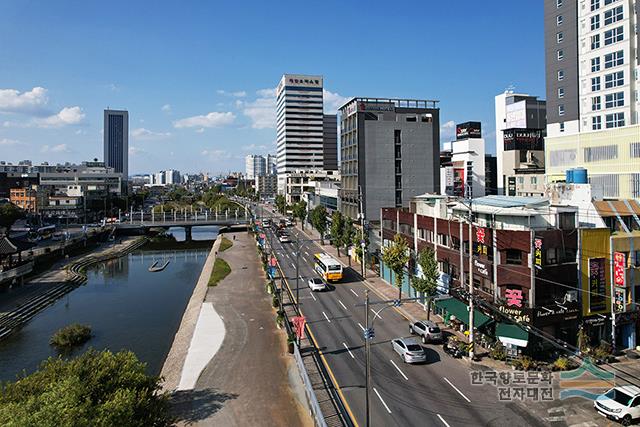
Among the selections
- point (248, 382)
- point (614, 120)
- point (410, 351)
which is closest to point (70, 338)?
point (248, 382)

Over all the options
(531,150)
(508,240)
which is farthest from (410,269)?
(531,150)

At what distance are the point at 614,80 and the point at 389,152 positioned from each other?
3669 cm

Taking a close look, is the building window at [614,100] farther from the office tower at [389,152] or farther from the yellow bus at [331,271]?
the yellow bus at [331,271]

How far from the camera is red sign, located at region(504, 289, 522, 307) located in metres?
32.0

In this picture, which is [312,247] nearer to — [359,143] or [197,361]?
[359,143]

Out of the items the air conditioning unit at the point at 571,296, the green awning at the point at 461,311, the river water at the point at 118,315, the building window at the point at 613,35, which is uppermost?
the building window at the point at 613,35

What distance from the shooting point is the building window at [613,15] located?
52.2m

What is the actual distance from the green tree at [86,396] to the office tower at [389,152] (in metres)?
63.2

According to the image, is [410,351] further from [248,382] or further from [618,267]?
[618,267]

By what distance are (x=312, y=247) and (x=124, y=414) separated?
245 feet

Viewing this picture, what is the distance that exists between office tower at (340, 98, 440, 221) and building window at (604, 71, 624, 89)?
31.9m

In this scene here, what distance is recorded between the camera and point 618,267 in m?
33.5

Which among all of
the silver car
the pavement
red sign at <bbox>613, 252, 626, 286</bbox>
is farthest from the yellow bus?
red sign at <bbox>613, 252, 626, 286</bbox>

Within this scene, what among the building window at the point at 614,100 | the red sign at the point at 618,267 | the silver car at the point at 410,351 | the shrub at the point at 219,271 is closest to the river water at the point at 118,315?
the shrub at the point at 219,271
